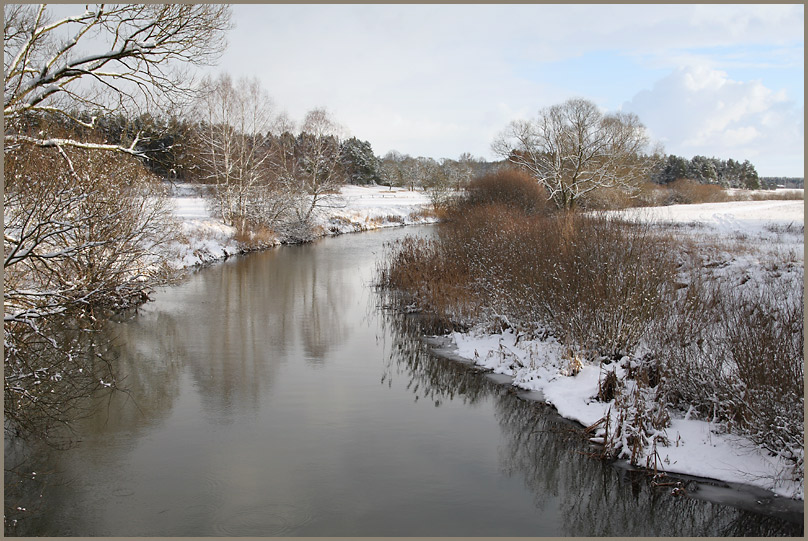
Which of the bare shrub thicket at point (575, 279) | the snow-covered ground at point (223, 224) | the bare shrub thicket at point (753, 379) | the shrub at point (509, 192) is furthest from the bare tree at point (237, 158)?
the bare shrub thicket at point (753, 379)

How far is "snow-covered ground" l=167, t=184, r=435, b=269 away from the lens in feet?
71.8

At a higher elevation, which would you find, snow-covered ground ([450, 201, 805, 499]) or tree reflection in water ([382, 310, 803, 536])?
snow-covered ground ([450, 201, 805, 499])

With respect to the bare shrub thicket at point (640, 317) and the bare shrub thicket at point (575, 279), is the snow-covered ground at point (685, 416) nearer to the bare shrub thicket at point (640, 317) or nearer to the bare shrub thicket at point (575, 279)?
the bare shrub thicket at point (640, 317)

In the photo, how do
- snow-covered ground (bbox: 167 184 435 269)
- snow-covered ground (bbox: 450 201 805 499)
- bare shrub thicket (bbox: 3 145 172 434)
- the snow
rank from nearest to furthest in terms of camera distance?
1. bare shrub thicket (bbox: 3 145 172 434)
2. snow-covered ground (bbox: 450 201 805 499)
3. the snow
4. snow-covered ground (bbox: 167 184 435 269)

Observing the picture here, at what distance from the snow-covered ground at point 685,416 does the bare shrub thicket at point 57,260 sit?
608cm

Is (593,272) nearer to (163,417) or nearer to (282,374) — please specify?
A: (282,374)

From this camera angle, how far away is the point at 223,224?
26812mm

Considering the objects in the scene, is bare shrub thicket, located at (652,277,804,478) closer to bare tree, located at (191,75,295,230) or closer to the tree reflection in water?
the tree reflection in water

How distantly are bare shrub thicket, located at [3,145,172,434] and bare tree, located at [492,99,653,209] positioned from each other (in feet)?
66.1

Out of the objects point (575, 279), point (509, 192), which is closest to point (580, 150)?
point (509, 192)

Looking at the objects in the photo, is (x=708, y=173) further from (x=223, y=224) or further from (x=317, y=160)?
(x=223, y=224)

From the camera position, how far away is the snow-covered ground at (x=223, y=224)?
21.9 metres

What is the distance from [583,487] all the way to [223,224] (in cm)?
2340

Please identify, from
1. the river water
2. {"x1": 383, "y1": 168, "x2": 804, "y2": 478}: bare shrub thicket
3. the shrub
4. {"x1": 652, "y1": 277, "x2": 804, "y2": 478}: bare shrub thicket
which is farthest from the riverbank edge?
the shrub
